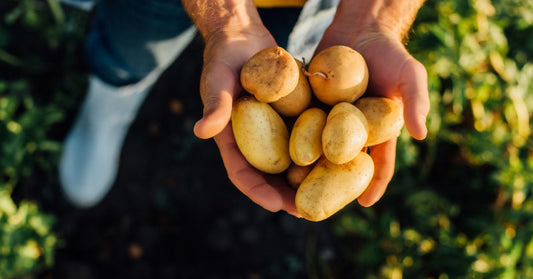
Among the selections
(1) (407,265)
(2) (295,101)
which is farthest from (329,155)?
(1) (407,265)

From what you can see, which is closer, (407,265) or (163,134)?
(407,265)

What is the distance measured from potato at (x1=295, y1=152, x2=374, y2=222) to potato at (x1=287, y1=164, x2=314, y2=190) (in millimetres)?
63

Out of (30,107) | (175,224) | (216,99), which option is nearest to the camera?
(216,99)

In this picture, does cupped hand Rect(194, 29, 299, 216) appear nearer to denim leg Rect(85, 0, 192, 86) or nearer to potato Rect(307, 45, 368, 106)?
potato Rect(307, 45, 368, 106)

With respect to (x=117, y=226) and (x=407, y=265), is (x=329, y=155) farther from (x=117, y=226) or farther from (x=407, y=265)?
(x=117, y=226)

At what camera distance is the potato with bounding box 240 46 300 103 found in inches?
47.6

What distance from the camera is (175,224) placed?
2219mm

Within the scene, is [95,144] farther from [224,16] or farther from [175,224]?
[224,16]

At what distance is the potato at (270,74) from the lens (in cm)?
121

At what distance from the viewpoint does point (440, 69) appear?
84.2 inches

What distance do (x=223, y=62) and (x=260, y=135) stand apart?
9.1 inches

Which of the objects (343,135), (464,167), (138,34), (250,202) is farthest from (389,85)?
(464,167)

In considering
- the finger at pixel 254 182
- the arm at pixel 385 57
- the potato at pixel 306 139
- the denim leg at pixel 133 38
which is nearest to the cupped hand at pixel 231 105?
the finger at pixel 254 182

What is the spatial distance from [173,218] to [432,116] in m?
1.34
